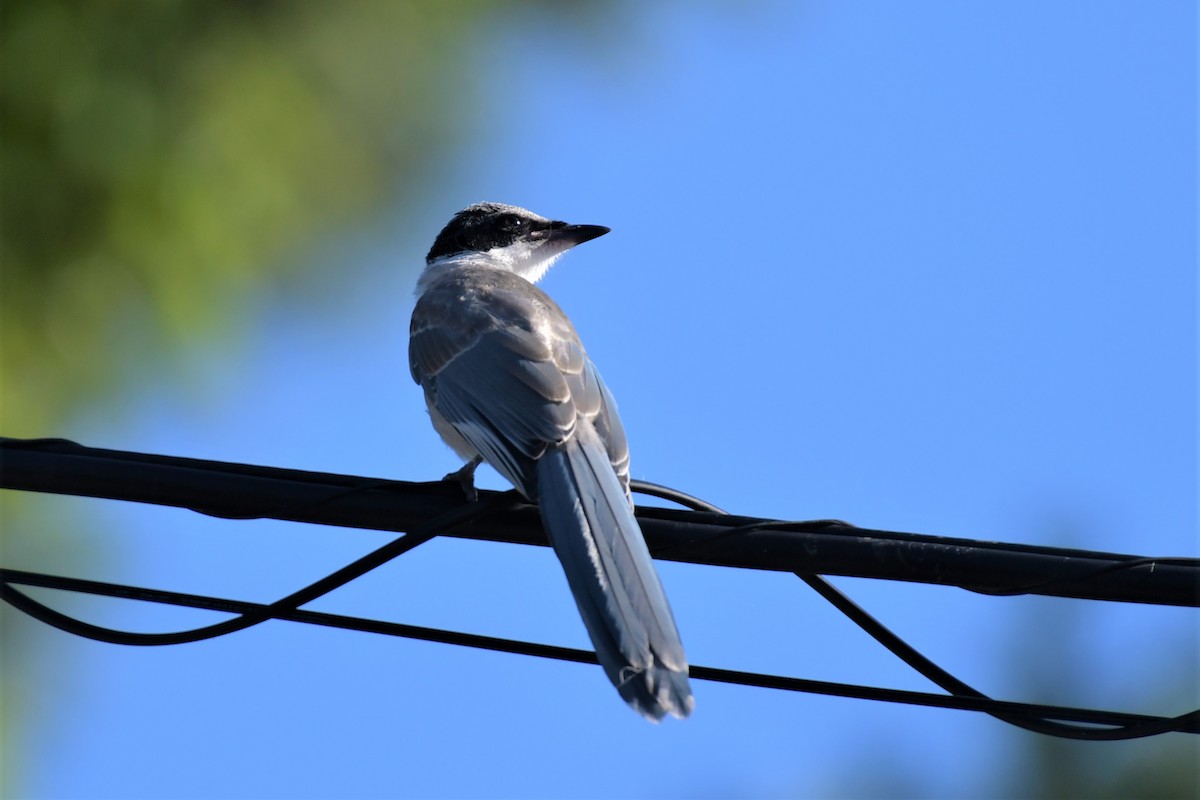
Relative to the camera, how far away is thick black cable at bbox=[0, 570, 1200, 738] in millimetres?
3705

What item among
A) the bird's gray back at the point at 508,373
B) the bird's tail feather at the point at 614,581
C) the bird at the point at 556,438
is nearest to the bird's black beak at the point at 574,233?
the bird at the point at 556,438

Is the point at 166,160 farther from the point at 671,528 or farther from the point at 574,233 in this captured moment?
the point at 671,528

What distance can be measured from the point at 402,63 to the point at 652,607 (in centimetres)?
744

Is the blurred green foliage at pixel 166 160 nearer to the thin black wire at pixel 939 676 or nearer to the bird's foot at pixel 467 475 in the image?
the bird's foot at pixel 467 475

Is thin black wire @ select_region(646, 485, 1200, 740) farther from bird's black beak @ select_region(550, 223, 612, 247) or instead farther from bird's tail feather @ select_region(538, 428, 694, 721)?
bird's black beak @ select_region(550, 223, 612, 247)

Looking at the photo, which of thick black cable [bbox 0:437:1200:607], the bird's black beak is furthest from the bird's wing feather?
the bird's black beak

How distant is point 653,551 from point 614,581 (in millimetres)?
137

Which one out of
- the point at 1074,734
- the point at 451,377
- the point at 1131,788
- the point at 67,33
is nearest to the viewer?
the point at 1074,734

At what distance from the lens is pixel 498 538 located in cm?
422

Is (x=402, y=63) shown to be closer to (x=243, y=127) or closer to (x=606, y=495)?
(x=243, y=127)

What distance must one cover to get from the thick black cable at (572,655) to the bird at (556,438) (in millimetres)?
148

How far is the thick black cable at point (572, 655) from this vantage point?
146 inches

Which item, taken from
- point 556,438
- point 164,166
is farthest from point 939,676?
point 164,166

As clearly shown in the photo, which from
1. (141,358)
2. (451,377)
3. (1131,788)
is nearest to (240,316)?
(141,358)
